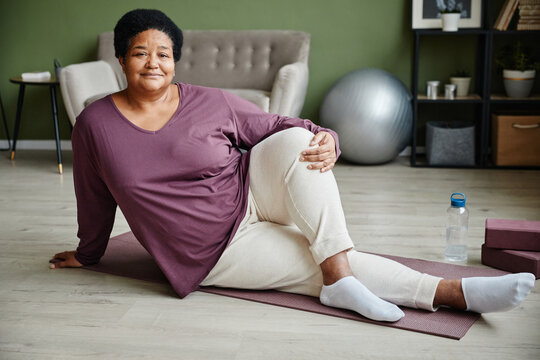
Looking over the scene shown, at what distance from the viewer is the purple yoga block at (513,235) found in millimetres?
2066

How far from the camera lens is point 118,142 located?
6.06ft

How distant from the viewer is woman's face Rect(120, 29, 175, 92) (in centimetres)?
184

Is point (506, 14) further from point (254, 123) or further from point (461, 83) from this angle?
point (254, 123)

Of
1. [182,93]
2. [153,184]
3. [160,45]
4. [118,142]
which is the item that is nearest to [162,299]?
[153,184]

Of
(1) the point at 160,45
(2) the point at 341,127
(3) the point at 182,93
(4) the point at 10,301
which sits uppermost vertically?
(1) the point at 160,45

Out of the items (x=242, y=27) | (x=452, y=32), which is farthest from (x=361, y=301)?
(x=242, y=27)

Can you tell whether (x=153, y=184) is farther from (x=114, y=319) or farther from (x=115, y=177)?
(x=114, y=319)

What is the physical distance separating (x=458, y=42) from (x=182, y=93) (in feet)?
9.16

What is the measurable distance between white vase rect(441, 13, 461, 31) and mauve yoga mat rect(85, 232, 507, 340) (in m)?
2.13

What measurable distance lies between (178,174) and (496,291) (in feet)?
3.03

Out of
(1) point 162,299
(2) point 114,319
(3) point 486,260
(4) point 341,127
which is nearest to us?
(2) point 114,319

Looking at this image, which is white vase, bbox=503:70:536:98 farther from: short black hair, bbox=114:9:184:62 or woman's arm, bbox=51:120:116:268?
woman's arm, bbox=51:120:116:268

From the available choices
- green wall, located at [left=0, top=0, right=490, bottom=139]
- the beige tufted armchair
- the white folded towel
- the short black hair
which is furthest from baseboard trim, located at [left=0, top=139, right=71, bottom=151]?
the short black hair

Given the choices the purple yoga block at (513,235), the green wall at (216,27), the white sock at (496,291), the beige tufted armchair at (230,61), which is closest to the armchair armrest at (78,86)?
the beige tufted armchair at (230,61)
